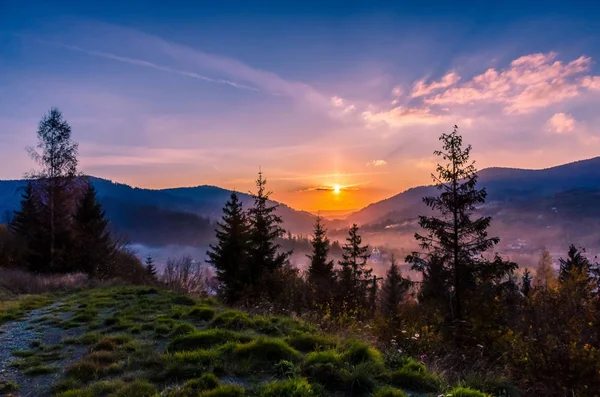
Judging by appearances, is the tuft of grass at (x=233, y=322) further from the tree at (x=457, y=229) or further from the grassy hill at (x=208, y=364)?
the tree at (x=457, y=229)

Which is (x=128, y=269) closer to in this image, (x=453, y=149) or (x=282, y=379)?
(x=453, y=149)

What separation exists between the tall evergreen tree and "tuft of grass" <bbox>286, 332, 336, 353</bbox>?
17959 millimetres

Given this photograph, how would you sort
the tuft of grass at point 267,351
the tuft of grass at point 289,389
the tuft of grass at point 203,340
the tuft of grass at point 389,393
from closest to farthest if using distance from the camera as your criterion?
the tuft of grass at point 289,389
the tuft of grass at point 389,393
the tuft of grass at point 267,351
the tuft of grass at point 203,340

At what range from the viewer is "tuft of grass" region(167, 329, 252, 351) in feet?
23.1

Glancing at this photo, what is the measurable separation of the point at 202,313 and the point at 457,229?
1123 centimetres

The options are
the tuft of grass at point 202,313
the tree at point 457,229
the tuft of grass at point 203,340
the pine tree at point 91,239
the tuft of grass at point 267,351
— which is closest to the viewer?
the tuft of grass at point 267,351

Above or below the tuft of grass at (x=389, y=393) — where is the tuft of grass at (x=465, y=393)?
above

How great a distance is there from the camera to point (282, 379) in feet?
18.6

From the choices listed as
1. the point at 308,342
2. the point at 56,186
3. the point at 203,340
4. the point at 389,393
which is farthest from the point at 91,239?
the point at 389,393

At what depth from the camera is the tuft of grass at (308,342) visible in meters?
7.14

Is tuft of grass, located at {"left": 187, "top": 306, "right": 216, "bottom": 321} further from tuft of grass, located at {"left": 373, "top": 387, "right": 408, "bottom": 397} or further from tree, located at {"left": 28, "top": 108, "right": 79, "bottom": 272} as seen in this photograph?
tree, located at {"left": 28, "top": 108, "right": 79, "bottom": 272}

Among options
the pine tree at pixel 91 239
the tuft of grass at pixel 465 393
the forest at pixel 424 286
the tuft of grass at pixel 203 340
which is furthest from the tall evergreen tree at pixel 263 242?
the tuft of grass at pixel 465 393

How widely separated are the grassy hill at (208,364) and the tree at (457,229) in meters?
9.64

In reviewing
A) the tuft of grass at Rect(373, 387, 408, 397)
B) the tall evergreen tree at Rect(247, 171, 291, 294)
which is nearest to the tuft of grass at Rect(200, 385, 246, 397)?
the tuft of grass at Rect(373, 387, 408, 397)
